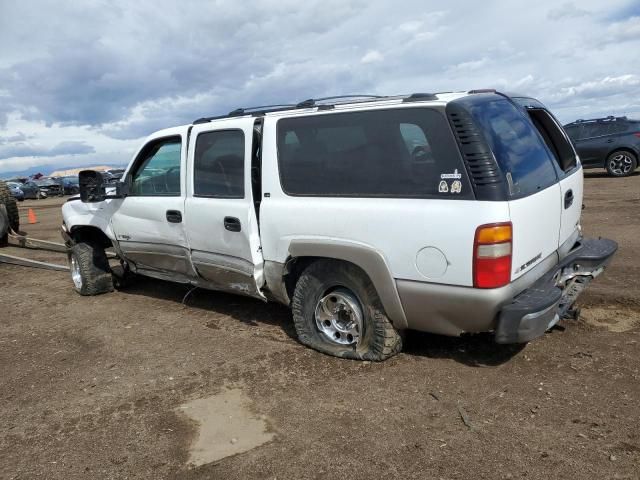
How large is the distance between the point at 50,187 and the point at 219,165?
3536 centimetres

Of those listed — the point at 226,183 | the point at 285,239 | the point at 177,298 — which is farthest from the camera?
the point at 177,298

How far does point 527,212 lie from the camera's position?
3344 millimetres

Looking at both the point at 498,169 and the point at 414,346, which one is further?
the point at 414,346

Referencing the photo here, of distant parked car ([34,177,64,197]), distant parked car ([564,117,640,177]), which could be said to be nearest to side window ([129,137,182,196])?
distant parked car ([564,117,640,177])

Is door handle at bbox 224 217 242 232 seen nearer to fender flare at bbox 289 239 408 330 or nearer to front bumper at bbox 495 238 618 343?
fender flare at bbox 289 239 408 330

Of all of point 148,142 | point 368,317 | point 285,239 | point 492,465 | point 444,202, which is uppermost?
point 148,142

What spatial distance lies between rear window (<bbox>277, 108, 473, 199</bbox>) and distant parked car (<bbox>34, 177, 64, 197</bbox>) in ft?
118

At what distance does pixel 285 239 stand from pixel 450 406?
170 cm

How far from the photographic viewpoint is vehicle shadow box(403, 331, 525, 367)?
12.9 feet

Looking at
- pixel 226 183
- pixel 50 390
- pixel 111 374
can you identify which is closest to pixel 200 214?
pixel 226 183

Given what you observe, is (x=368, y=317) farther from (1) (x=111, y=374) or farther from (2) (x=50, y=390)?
(2) (x=50, y=390)

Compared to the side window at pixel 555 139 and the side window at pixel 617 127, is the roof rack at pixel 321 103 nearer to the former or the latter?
the side window at pixel 555 139

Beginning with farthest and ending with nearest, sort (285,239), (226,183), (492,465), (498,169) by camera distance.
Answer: (226,183)
(285,239)
(498,169)
(492,465)

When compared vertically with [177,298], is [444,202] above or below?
above
